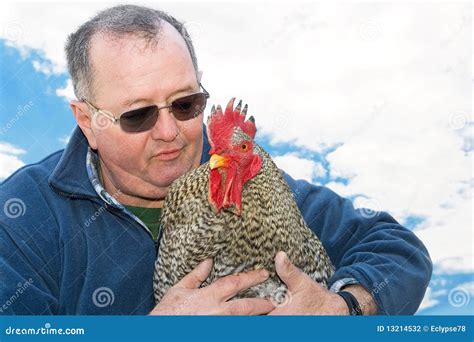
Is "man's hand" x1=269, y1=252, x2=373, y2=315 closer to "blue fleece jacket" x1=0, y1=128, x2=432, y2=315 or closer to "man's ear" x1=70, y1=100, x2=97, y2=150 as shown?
"blue fleece jacket" x1=0, y1=128, x2=432, y2=315

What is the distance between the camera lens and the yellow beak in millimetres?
3499

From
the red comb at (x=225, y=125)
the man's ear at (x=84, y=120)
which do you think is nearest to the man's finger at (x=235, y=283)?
the red comb at (x=225, y=125)

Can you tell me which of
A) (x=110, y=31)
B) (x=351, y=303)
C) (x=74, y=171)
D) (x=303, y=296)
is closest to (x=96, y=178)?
(x=74, y=171)

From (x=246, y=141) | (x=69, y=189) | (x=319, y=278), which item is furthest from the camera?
(x=69, y=189)

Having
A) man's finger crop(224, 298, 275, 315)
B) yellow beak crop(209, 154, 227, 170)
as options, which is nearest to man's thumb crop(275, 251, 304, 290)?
man's finger crop(224, 298, 275, 315)

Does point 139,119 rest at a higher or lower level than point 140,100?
lower

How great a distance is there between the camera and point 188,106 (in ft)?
14.3

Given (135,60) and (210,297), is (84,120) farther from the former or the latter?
(210,297)

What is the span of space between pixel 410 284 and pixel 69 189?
2.72 m

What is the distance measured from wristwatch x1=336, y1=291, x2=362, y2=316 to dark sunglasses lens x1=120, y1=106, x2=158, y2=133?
184 centimetres

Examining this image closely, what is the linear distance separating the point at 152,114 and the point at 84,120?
0.79 m

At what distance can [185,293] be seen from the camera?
12.5ft
